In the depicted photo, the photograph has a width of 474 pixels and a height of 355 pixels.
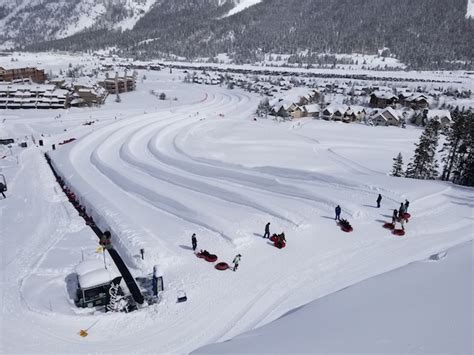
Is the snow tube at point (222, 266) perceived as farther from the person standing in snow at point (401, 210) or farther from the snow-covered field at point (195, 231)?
the person standing in snow at point (401, 210)

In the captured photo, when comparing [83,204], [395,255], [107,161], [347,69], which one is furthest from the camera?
[347,69]

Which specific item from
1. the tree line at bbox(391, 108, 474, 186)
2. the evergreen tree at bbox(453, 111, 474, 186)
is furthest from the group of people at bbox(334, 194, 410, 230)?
the tree line at bbox(391, 108, 474, 186)

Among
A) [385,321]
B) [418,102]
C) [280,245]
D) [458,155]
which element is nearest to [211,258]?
[280,245]

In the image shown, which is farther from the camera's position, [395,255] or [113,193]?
[113,193]

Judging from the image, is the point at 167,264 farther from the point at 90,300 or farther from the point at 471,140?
the point at 471,140

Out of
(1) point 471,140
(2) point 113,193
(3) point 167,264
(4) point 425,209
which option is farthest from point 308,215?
(1) point 471,140

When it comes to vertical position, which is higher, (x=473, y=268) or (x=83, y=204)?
(x=473, y=268)

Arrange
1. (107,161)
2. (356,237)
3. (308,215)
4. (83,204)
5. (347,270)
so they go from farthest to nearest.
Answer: (107,161), (83,204), (308,215), (356,237), (347,270)
